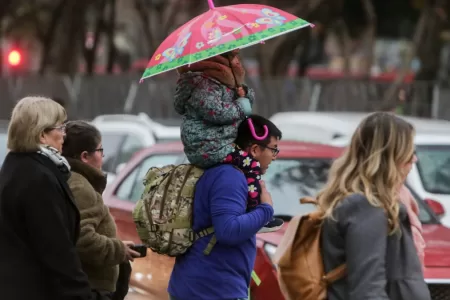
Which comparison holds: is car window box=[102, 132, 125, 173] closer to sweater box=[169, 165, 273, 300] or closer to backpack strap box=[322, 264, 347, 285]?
sweater box=[169, 165, 273, 300]

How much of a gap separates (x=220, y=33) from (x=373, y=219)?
1237 mm

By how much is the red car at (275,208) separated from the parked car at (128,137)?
3.92 metres

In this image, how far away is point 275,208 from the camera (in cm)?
744

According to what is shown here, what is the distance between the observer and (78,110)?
27875 mm

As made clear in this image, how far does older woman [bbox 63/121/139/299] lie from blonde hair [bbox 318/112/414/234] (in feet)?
3.88

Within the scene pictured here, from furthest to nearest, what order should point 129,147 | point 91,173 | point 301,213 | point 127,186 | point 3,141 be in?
1. point 129,147
2. point 3,141
3. point 127,186
4. point 301,213
5. point 91,173

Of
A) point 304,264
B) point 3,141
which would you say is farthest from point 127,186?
point 304,264

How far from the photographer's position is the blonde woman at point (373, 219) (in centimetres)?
398

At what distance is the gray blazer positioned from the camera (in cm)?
397

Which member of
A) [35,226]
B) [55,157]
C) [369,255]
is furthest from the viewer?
[55,157]

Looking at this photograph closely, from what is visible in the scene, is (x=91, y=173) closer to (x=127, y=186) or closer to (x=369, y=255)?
(x=369, y=255)

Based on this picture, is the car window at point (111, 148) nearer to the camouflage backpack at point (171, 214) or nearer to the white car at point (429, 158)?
the white car at point (429, 158)

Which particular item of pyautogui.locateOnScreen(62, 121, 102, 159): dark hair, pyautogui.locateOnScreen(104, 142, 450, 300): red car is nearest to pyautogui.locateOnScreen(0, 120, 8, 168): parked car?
pyautogui.locateOnScreen(104, 142, 450, 300): red car

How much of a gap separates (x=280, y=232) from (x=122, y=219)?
145cm
